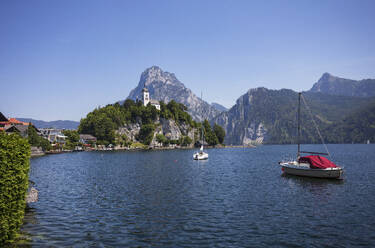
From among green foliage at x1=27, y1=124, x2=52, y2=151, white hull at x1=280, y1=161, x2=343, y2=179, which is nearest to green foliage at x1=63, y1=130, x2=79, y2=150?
green foliage at x1=27, y1=124, x2=52, y2=151

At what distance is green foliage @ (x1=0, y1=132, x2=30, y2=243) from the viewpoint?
51.1 ft

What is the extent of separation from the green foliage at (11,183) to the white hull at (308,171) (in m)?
51.9

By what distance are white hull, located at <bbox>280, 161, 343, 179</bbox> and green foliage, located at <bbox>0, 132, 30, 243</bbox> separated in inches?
2045

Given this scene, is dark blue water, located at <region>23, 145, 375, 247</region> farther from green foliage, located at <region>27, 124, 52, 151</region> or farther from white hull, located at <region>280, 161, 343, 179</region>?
green foliage, located at <region>27, 124, 52, 151</region>

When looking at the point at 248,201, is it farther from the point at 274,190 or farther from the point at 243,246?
the point at 243,246

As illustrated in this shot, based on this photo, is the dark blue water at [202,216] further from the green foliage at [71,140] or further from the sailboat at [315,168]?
the green foliage at [71,140]

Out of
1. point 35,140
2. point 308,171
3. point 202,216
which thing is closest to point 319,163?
point 308,171

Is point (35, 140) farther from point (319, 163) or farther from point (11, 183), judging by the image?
point (11, 183)

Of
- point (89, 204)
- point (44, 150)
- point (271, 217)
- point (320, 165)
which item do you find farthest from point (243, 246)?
point (44, 150)

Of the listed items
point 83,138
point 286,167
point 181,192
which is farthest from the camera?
point 83,138

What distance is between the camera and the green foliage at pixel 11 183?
15.6 meters

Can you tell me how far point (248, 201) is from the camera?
3325cm

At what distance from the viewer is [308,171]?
5469 centimetres

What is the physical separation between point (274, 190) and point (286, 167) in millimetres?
19578
